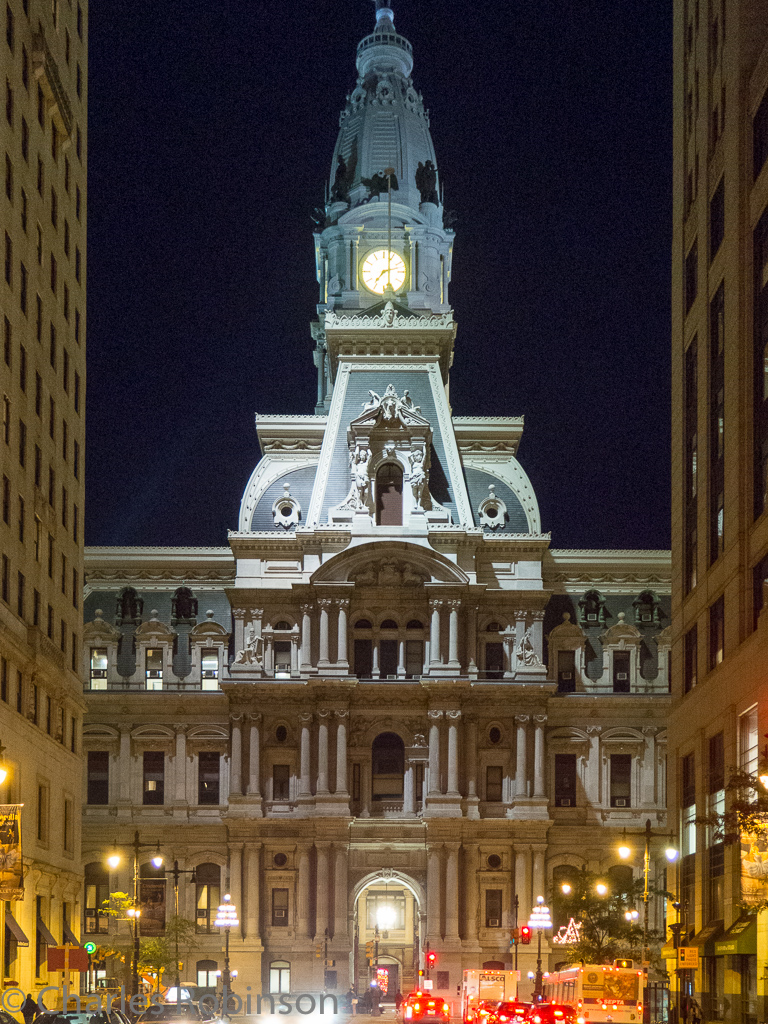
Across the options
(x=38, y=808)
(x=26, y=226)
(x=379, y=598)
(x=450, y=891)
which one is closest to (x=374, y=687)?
(x=379, y=598)

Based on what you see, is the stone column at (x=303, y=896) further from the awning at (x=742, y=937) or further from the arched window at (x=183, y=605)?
the awning at (x=742, y=937)

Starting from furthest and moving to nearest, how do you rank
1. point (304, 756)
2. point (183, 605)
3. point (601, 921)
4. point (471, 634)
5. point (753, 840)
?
1. point (183, 605)
2. point (471, 634)
3. point (304, 756)
4. point (601, 921)
5. point (753, 840)

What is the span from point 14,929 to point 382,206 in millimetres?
84802

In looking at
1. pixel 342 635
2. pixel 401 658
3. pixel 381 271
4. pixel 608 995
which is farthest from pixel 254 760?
pixel 608 995

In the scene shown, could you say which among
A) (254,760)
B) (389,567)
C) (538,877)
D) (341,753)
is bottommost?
(538,877)

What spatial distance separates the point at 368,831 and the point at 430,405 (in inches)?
1176

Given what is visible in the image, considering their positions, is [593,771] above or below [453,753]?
below

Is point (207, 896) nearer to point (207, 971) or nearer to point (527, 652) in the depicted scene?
point (207, 971)

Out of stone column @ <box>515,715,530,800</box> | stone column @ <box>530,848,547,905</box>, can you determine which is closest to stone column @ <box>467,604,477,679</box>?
stone column @ <box>515,715,530,800</box>

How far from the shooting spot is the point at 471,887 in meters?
105

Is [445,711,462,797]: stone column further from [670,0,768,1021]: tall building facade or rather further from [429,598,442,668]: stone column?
[670,0,768,1021]: tall building facade

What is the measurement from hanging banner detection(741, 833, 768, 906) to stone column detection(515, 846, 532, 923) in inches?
2399

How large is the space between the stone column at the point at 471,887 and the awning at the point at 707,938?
41.4m

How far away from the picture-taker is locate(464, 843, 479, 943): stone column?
10444cm
